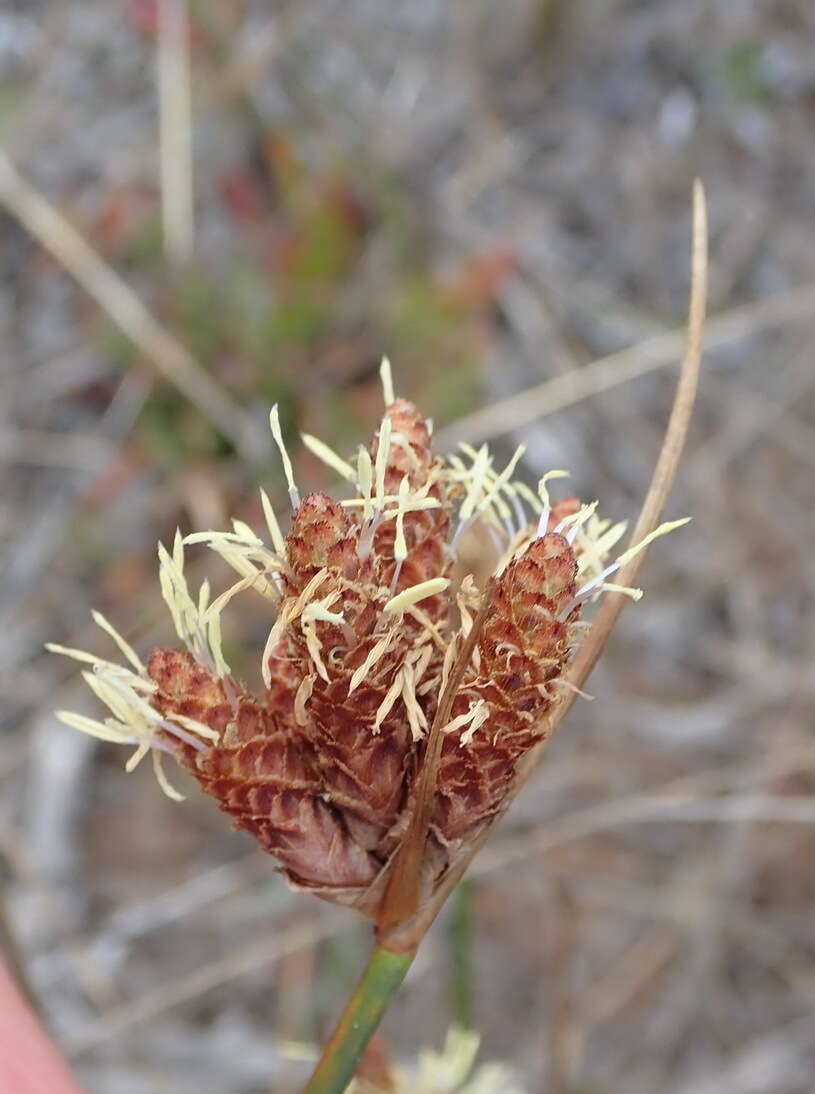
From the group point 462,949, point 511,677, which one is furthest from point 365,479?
point 462,949

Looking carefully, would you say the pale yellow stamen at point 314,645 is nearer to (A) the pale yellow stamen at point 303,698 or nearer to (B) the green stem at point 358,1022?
(A) the pale yellow stamen at point 303,698

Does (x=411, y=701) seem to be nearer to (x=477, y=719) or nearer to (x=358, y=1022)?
(x=477, y=719)

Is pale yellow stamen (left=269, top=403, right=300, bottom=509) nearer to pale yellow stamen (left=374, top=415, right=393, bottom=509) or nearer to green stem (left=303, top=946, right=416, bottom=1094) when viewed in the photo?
pale yellow stamen (left=374, top=415, right=393, bottom=509)

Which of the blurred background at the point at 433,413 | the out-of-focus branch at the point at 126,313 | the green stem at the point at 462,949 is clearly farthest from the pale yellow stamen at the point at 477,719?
the out-of-focus branch at the point at 126,313

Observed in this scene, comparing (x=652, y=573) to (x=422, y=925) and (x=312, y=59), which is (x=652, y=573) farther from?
(x=422, y=925)

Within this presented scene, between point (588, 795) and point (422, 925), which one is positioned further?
point (588, 795)

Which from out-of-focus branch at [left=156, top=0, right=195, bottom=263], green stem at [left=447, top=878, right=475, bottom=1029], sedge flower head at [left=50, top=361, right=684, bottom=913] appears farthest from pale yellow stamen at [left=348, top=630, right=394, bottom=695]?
out-of-focus branch at [left=156, top=0, right=195, bottom=263]

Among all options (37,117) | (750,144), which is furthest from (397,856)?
(750,144)
